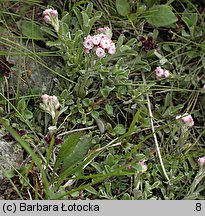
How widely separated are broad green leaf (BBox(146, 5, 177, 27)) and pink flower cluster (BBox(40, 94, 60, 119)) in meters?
0.92

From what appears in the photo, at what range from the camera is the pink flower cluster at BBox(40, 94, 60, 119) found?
2752 millimetres

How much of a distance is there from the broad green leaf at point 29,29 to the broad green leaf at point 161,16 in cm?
73

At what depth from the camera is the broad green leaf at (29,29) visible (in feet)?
9.97

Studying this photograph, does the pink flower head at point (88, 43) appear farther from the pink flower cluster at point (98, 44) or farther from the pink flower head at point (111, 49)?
the pink flower head at point (111, 49)

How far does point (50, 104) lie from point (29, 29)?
0.58 m

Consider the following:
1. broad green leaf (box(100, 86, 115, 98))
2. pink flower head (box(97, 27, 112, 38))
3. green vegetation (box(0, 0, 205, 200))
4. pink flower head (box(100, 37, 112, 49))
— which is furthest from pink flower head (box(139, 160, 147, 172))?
pink flower head (box(97, 27, 112, 38))

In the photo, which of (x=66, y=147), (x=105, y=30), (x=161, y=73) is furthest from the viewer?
(x=161, y=73)

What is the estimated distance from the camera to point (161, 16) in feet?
10.6

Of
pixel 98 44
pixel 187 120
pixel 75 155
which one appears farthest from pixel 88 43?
pixel 187 120

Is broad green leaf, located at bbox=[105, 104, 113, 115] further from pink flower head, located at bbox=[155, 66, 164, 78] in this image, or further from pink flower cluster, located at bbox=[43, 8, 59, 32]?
pink flower cluster, located at bbox=[43, 8, 59, 32]

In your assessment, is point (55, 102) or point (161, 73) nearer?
point (55, 102)

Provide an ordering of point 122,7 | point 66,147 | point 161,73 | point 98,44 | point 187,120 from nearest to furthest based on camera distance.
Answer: point 66,147
point 98,44
point 187,120
point 161,73
point 122,7

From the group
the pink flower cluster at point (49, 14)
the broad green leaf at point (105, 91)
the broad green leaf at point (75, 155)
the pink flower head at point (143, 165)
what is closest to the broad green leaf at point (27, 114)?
the broad green leaf at point (75, 155)

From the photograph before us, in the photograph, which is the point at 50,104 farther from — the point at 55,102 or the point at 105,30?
the point at 105,30
